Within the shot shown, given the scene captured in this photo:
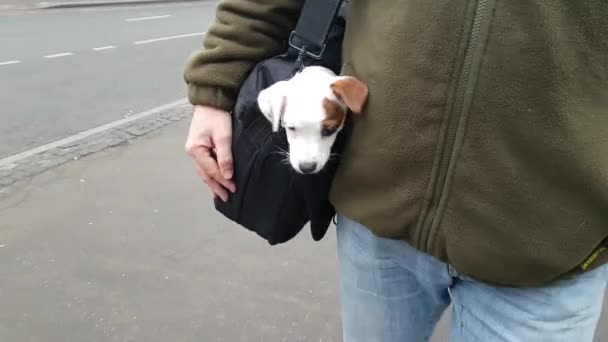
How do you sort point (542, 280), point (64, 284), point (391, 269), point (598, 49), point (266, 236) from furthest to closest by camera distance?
1. point (64, 284)
2. point (266, 236)
3. point (391, 269)
4. point (542, 280)
5. point (598, 49)

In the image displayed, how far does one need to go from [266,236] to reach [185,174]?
11.7ft

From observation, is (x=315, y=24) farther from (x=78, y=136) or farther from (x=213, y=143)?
(x=78, y=136)

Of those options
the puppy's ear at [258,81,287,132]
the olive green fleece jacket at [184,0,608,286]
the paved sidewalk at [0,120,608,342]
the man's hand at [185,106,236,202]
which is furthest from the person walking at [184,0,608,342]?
the paved sidewalk at [0,120,608,342]

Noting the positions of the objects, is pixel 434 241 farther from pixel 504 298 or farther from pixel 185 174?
pixel 185 174

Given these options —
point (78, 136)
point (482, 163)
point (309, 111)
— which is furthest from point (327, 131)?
point (78, 136)

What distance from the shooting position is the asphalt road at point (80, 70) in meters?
6.50

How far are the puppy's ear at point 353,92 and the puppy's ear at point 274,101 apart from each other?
0.56ft

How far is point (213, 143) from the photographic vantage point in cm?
148

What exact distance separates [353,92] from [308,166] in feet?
0.71

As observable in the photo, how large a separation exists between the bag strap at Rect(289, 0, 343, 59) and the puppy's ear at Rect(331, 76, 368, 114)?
0.14 meters

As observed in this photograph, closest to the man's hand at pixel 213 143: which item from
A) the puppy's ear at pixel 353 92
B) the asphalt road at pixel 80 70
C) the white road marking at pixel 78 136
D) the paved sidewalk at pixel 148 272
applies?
the puppy's ear at pixel 353 92

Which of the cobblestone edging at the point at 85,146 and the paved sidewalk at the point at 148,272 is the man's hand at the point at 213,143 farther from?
the cobblestone edging at the point at 85,146

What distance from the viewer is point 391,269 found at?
138 centimetres

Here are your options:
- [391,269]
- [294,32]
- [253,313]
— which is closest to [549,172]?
[391,269]
